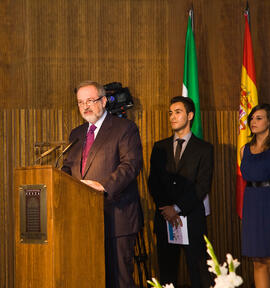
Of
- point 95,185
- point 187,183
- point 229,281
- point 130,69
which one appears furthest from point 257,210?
point 229,281

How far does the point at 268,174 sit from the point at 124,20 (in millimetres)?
2280

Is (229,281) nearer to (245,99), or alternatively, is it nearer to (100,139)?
(100,139)

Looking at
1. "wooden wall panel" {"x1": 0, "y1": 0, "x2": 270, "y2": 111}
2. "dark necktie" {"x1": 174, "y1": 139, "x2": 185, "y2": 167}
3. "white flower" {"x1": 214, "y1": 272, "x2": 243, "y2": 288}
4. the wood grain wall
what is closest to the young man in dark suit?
"dark necktie" {"x1": 174, "y1": 139, "x2": 185, "y2": 167}

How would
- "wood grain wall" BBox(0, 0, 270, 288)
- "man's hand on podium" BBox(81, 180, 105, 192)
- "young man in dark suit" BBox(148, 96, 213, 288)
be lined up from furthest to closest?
1. "wood grain wall" BBox(0, 0, 270, 288)
2. "young man in dark suit" BBox(148, 96, 213, 288)
3. "man's hand on podium" BBox(81, 180, 105, 192)

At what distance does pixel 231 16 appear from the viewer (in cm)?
554

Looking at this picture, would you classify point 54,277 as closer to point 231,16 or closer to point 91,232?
point 91,232

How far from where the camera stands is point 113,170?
3.20 m

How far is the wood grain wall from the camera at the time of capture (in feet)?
16.3

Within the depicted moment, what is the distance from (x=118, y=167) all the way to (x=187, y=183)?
1.12 m

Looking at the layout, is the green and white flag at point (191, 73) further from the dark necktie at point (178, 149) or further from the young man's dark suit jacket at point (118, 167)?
the young man's dark suit jacket at point (118, 167)

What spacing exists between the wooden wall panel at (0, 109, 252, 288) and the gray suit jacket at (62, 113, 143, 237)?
1.68 meters

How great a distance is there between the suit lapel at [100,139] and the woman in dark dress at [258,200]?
1465mm

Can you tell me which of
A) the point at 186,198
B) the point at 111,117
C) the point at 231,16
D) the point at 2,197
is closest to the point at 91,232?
the point at 111,117

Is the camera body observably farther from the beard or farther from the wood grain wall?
the beard
